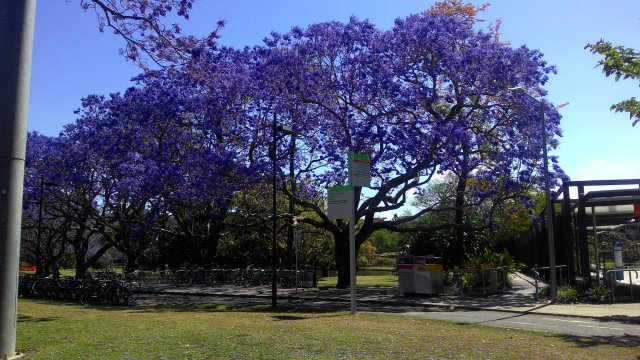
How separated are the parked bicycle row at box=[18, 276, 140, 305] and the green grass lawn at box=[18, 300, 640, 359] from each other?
6900 mm

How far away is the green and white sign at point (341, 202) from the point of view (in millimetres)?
15383

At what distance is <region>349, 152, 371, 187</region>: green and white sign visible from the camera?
1536 centimetres

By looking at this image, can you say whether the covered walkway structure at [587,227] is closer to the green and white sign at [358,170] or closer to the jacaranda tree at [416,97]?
the jacaranda tree at [416,97]

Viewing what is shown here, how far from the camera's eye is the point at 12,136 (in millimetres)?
7844

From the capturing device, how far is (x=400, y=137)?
72.0 ft

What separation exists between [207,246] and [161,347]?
1115 inches

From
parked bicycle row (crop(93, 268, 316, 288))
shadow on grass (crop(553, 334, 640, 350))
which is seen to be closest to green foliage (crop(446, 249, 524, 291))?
parked bicycle row (crop(93, 268, 316, 288))

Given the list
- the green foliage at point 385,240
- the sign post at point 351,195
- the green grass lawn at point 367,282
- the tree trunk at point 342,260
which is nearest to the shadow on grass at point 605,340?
the sign post at point 351,195

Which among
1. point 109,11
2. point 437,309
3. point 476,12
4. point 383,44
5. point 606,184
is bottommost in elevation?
point 437,309

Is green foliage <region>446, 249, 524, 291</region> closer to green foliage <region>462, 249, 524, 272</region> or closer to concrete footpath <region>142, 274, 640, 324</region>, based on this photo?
green foliage <region>462, 249, 524, 272</region>

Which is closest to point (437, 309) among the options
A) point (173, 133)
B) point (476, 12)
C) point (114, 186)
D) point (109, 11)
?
point (109, 11)

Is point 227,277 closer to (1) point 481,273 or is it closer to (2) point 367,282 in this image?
(2) point 367,282

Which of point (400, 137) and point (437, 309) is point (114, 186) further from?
point (437, 309)

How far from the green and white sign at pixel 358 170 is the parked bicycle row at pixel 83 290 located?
9.35 metres
